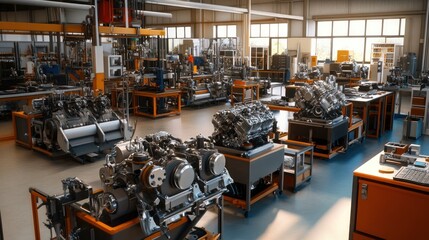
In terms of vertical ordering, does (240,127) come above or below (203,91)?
above

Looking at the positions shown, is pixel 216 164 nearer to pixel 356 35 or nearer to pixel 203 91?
pixel 203 91

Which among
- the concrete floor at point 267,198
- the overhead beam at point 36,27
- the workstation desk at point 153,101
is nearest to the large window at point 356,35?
the concrete floor at point 267,198

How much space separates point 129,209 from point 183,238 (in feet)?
2.02

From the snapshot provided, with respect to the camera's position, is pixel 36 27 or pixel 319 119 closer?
pixel 319 119

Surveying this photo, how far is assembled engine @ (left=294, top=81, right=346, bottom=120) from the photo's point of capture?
6145 mm

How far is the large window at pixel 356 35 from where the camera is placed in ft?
48.8

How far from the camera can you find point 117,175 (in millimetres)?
2990

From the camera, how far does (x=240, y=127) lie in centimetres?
424

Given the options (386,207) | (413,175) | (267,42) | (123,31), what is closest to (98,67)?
(123,31)

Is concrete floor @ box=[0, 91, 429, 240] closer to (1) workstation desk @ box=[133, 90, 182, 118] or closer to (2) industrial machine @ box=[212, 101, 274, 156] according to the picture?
(2) industrial machine @ box=[212, 101, 274, 156]

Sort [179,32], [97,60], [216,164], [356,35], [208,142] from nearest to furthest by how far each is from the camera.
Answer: [216,164] → [208,142] → [97,60] → [356,35] → [179,32]

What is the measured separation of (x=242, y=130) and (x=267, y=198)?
1.02 metres

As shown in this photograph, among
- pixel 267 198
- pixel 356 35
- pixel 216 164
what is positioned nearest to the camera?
pixel 216 164

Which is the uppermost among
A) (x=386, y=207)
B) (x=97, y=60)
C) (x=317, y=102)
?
(x=97, y=60)
